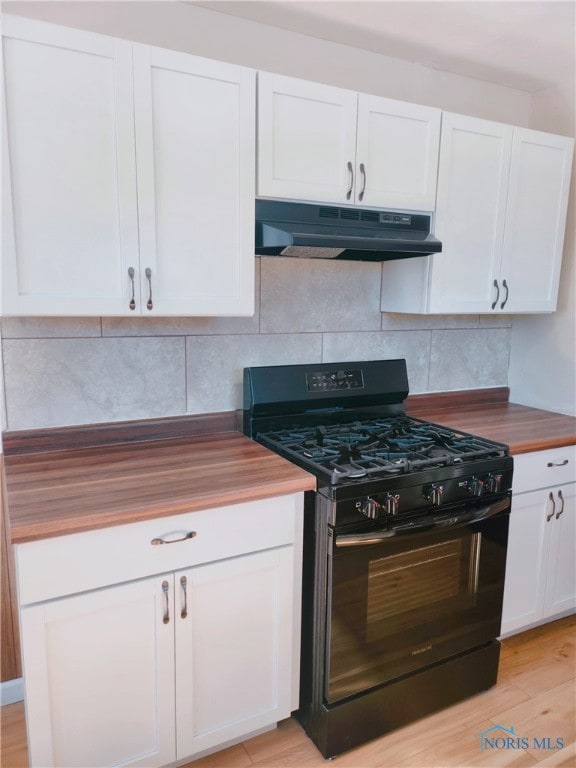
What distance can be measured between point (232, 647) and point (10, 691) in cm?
100

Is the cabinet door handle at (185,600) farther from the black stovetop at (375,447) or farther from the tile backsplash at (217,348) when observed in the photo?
the tile backsplash at (217,348)

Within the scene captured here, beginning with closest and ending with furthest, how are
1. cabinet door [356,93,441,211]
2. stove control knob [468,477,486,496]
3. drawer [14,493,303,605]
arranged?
drawer [14,493,303,605] < stove control knob [468,477,486,496] < cabinet door [356,93,441,211]

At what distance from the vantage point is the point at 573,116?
2.58 m

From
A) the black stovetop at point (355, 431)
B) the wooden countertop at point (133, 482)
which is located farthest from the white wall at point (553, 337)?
the wooden countertop at point (133, 482)

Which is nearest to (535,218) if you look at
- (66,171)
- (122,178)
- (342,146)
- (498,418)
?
(498,418)

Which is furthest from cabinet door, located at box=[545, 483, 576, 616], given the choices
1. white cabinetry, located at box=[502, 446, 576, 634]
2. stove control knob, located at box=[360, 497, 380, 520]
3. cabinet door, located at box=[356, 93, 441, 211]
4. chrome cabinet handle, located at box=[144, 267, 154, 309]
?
chrome cabinet handle, located at box=[144, 267, 154, 309]

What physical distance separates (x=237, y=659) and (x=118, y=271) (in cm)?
125

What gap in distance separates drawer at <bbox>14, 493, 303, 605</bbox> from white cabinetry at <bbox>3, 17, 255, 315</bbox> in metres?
0.66

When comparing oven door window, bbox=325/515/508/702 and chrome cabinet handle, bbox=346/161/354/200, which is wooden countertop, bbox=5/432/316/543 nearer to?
oven door window, bbox=325/515/508/702

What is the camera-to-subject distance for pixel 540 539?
2293 mm

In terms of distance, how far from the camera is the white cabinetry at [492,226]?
223 cm

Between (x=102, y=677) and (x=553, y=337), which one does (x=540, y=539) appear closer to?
(x=553, y=337)

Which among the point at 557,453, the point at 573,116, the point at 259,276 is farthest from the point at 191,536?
the point at 573,116

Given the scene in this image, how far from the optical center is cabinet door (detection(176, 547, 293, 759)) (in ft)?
5.16
